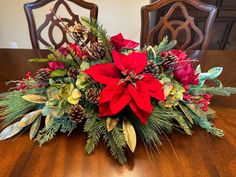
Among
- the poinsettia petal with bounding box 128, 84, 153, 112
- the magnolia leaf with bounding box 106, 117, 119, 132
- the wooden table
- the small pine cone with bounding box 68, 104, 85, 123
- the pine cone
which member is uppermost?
the pine cone

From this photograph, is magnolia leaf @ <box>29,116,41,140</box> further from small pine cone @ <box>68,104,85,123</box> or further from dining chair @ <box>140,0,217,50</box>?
dining chair @ <box>140,0,217,50</box>

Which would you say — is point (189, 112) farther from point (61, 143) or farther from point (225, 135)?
point (61, 143)

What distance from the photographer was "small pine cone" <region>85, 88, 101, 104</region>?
476 mm

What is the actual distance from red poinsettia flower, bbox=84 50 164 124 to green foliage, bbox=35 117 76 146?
0.36ft

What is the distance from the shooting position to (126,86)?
48 cm

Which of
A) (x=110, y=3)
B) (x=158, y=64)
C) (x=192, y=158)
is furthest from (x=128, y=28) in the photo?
(x=192, y=158)

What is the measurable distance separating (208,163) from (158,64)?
0.92 feet

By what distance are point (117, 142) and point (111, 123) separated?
5 cm

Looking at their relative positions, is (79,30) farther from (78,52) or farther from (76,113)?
(76,113)

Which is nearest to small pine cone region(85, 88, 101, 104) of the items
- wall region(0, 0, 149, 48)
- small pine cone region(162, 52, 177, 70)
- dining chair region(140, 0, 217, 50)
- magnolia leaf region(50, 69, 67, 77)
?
magnolia leaf region(50, 69, 67, 77)

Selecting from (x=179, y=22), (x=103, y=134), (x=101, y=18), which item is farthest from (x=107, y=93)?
(x=101, y=18)

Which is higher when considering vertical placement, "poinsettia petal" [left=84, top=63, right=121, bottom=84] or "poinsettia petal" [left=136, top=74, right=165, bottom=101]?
"poinsettia petal" [left=84, top=63, right=121, bottom=84]

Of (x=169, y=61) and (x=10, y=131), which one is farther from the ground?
(x=169, y=61)

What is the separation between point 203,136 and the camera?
0.55 metres
